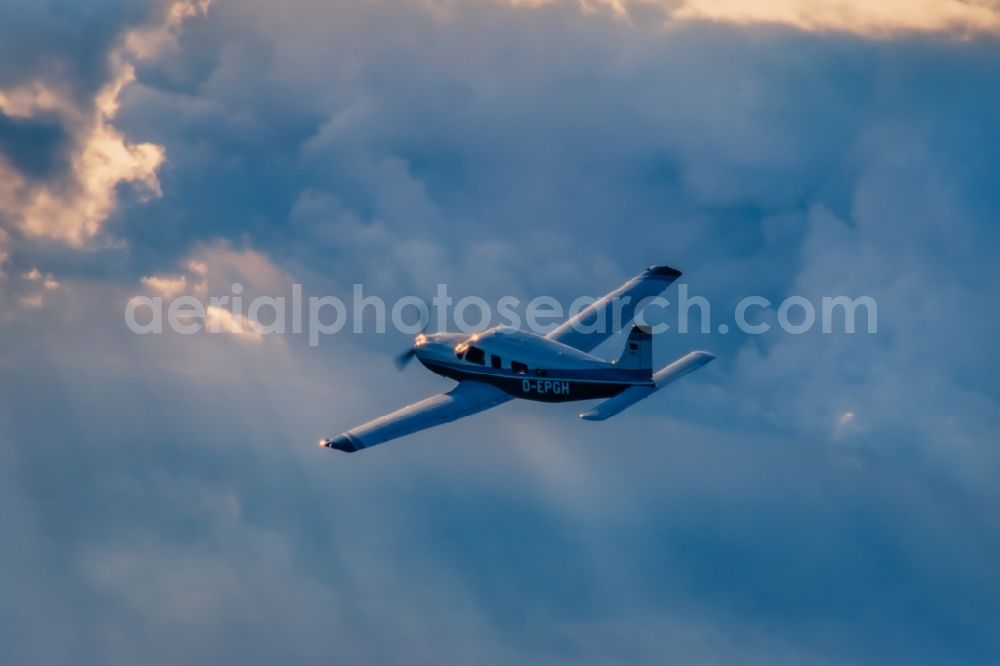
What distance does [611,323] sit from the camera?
81000mm

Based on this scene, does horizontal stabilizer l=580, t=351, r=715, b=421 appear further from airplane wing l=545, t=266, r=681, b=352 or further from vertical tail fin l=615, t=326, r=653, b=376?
airplane wing l=545, t=266, r=681, b=352

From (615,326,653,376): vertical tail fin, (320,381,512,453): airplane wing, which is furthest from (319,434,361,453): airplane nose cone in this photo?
(615,326,653,376): vertical tail fin

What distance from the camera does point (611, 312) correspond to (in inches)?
3223

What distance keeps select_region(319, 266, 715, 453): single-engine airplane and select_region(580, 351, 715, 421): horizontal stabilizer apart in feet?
0.18

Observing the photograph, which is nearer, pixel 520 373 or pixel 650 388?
pixel 650 388

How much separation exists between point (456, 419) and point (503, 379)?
4138mm

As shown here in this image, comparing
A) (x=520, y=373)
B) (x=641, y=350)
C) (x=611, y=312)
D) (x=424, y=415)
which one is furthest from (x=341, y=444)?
(x=611, y=312)

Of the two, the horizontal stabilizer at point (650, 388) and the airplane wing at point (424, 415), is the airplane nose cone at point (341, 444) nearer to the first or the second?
the airplane wing at point (424, 415)

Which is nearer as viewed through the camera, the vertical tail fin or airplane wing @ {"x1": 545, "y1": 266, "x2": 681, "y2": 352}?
the vertical tail fin

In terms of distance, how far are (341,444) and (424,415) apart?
5874 mm

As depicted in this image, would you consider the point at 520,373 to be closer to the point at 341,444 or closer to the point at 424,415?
the point at 424,415

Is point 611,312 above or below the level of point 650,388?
above

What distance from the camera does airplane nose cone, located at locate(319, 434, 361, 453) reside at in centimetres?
6731

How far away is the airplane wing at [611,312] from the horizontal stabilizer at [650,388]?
28.9 feet
